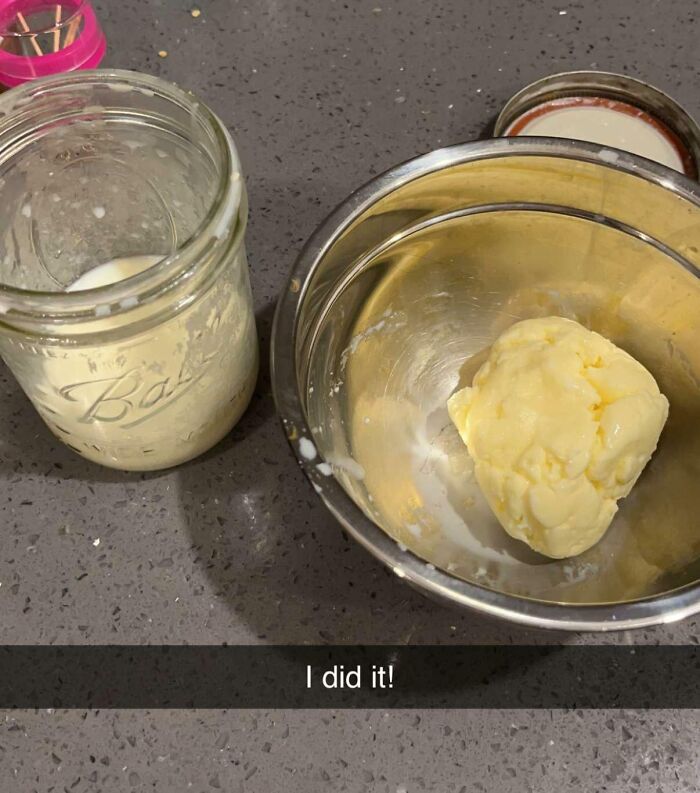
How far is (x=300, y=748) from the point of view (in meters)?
0.58

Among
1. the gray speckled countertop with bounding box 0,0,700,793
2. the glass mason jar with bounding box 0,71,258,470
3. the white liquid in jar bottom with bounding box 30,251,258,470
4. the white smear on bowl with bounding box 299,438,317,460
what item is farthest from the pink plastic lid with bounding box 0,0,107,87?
the white smear on bowl with bounding box 299,438,317,460

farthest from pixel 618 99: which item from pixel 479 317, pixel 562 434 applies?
pixel 562 434

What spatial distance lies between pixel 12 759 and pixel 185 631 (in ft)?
0.50

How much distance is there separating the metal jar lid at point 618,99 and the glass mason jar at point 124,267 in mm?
375

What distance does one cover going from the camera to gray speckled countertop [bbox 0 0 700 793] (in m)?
0.57

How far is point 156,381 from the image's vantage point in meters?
0.53

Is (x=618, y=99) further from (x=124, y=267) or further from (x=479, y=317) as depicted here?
(x=124, y=267)

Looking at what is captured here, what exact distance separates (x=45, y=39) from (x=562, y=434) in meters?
0.68

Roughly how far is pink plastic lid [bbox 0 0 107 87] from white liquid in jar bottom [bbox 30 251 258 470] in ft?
1.37

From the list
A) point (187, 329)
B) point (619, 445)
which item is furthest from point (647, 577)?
point (187, 329)

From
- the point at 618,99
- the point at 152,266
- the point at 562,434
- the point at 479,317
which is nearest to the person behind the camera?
the point at 152,266

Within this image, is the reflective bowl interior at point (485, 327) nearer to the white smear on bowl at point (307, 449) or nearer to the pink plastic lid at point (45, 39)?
the white smear on bowl at point (307, 449)

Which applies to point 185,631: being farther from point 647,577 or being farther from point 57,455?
point 647,577
